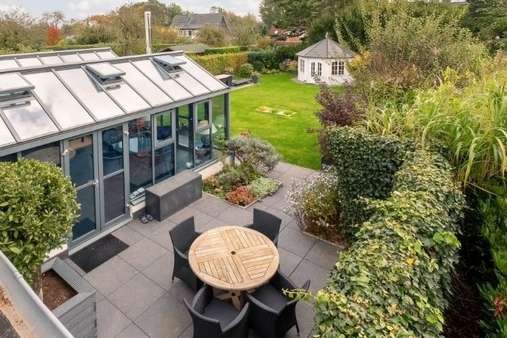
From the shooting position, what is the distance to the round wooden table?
18.0 feet

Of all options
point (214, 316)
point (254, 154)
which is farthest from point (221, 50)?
point (214, 316)

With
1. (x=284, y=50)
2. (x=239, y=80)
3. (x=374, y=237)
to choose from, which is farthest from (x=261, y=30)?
(x=374, y=237)

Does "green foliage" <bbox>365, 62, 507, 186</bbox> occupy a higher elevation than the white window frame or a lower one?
lower

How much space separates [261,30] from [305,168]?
45.8 m

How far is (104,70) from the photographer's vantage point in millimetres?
8953

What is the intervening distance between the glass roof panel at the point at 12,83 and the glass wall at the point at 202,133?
182 inches

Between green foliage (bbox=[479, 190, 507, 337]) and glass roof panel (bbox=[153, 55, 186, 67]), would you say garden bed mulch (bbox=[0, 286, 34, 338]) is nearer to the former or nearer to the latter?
green foliage (bbox=[479, 190, 507, 337])

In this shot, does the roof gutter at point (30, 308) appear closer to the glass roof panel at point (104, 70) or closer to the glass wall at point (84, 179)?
the glass wall at point (84, 179)

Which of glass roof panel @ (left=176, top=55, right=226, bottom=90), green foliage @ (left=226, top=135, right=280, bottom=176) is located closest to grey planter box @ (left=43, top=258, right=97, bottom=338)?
green foliage @ (left=226, top=135, right=280, bottom=176)

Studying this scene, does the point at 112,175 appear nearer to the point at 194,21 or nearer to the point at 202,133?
the point at 202,133

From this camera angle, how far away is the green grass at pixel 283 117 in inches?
551

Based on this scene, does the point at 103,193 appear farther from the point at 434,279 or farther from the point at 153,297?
the point at 434,279

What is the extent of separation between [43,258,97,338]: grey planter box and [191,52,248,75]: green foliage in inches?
942

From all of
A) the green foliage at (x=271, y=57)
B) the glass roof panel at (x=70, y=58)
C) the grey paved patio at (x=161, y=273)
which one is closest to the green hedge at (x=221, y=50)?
the green foliage at (x=271, y=57)
